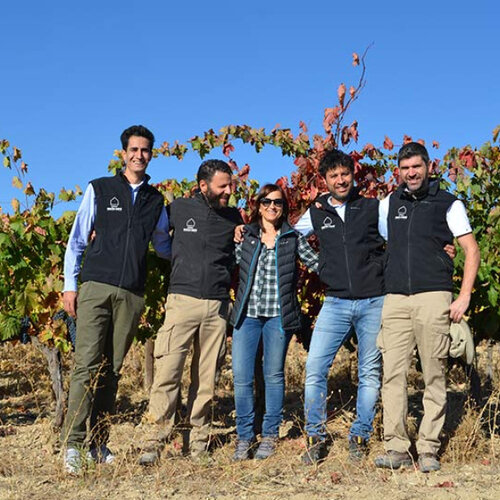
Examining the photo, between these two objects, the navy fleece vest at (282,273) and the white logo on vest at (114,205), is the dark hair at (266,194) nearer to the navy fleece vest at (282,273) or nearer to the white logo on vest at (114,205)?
the navy fleece vest at (282,273)

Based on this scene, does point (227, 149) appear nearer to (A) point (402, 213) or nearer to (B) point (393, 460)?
(A) point (402, 213)

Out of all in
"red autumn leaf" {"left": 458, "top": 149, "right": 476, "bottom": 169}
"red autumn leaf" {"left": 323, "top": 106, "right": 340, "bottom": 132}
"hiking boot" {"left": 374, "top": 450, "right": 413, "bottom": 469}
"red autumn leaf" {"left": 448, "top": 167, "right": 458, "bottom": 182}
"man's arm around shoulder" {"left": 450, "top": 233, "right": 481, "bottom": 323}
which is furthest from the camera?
"red autumn leaf" {"left": 448, "top": 167, "right": 458, "bottom": 182}

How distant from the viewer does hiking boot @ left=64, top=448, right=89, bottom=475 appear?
4.14 meters

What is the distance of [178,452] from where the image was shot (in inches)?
182

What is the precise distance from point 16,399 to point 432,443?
4786mm

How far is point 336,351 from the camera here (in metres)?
4.38

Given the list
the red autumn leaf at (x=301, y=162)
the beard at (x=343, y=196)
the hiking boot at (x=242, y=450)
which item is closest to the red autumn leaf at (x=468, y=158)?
the red autumn leaf at (x=301, y=162)

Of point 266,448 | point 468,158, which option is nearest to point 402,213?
point 266,448

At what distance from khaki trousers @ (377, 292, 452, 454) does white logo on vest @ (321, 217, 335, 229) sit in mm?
584

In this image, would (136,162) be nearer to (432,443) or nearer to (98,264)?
(98,264)

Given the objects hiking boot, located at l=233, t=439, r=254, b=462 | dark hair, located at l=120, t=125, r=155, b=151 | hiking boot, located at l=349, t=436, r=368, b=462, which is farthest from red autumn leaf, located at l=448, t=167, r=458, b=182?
hiking boot, located at l=233, t=439, r=254, b=462

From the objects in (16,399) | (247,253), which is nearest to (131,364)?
(16,399)

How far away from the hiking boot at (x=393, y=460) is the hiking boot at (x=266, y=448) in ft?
2.22

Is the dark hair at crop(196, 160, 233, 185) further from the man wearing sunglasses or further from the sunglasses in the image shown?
the man wearing sunglasses
